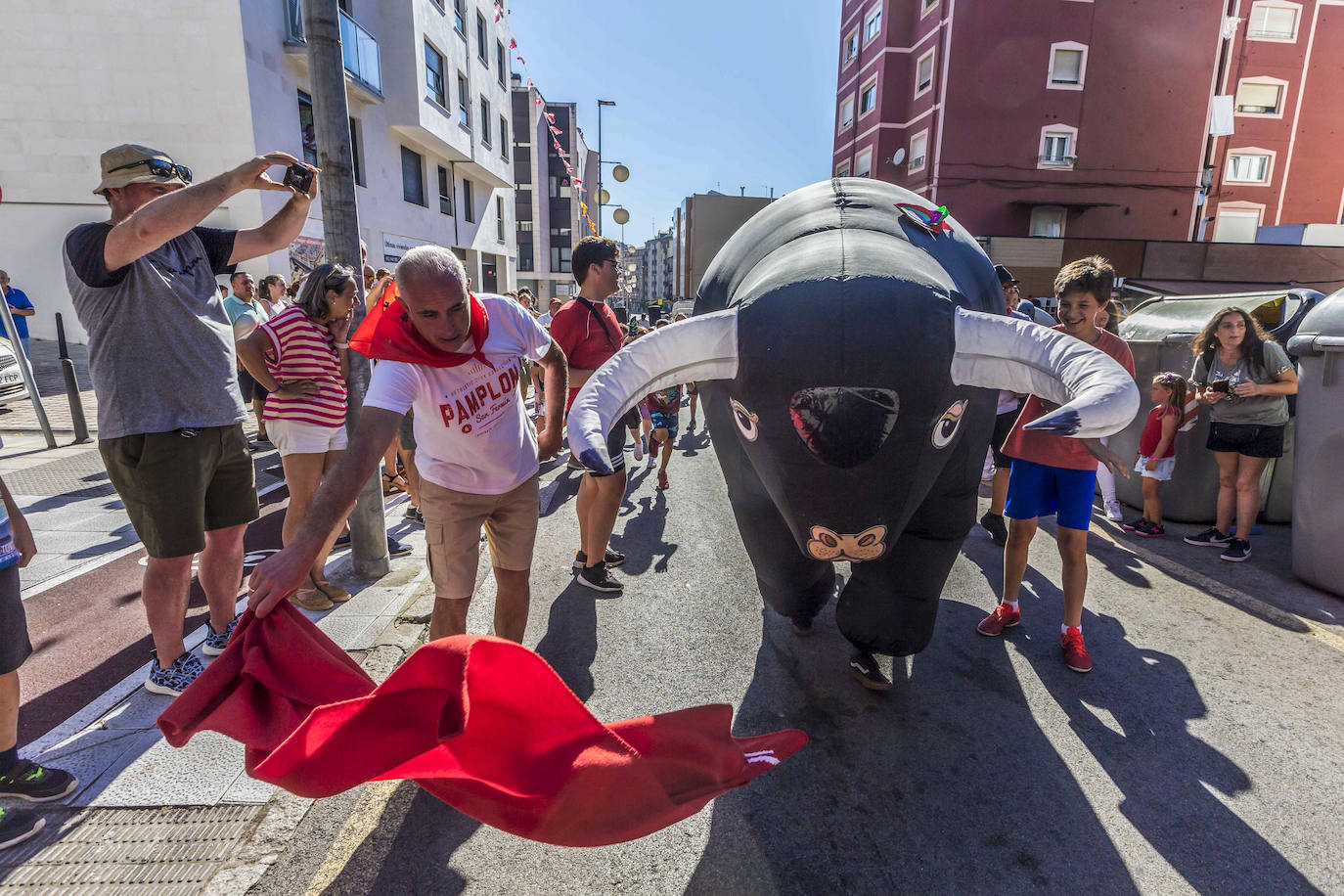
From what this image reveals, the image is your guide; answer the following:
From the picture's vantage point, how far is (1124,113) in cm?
2092

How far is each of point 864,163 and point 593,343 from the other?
86.7 ft

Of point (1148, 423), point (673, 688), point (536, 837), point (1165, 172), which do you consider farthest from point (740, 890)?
point (1165, 172)

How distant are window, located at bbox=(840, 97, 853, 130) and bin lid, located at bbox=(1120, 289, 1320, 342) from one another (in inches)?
1021

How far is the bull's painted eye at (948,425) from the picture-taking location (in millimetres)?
1961

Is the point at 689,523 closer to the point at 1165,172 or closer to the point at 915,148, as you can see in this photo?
the point at 915,148

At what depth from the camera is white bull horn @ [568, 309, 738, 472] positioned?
180 cm

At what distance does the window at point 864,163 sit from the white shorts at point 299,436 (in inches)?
1029

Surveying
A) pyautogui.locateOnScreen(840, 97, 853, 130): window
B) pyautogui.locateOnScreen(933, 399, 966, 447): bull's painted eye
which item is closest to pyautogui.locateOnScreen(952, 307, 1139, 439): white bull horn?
pyautogui.locateOnScreen(933, 399, 966, 447): bull's painted eye

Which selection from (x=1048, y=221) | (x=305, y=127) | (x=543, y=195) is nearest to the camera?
(x=305, y=127)

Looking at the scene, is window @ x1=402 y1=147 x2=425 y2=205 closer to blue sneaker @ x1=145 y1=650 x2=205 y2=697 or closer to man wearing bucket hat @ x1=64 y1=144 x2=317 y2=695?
man wearing bucket hat @ x1=64 y1=144 x2=317 y2=695

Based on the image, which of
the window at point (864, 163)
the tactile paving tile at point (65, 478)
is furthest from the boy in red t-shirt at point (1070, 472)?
the window at point (864, 163)

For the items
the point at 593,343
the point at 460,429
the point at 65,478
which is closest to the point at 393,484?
the point at 65,478

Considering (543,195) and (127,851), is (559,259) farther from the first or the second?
(127,851)

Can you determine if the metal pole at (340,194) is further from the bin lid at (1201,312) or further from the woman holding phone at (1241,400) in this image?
the bin lid at (1201,312)
